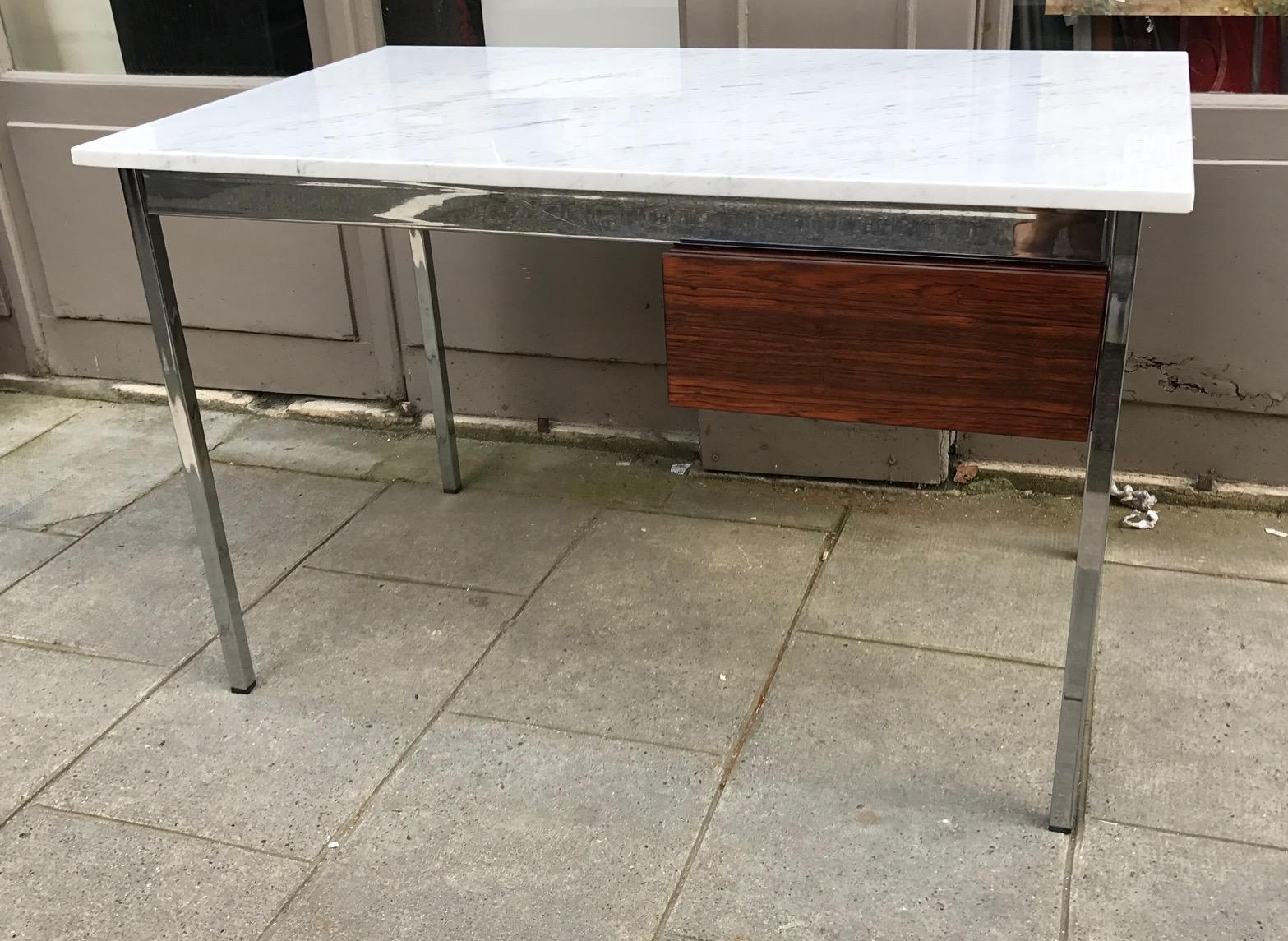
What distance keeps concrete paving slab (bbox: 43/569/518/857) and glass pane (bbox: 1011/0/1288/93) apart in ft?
5.61

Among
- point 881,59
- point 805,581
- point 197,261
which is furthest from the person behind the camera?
point 197,261

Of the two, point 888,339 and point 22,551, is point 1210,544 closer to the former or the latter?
point 888,339

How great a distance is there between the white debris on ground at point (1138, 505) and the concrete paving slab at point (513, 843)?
128 cm

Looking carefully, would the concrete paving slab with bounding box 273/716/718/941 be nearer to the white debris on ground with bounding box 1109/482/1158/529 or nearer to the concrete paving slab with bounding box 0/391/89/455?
the white debris on ground with bounding box 1109/482/1158/529

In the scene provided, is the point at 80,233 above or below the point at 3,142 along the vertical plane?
below

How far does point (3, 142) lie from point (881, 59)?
2.59 metres

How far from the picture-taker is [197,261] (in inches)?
141

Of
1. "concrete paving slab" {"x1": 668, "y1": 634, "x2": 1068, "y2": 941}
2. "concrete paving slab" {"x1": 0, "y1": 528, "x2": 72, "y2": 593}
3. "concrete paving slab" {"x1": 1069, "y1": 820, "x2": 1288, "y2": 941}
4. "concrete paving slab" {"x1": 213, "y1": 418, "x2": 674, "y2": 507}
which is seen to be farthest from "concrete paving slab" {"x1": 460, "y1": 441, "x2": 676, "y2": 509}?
"concrete paving slab" {"x1": 1069, "y1": 820, "x2": 1288, "y2": 941}

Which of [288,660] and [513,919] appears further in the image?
[288,660]

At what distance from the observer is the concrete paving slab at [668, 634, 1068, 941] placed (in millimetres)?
1856

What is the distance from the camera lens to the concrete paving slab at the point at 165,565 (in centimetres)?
267

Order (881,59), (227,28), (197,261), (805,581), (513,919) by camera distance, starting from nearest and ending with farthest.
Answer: (513,919) < (881,59) < (805,581) < (227,28) < (197,261)

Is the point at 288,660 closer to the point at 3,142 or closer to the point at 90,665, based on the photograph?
the point at 90,665

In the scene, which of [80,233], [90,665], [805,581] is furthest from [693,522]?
[80,233]
